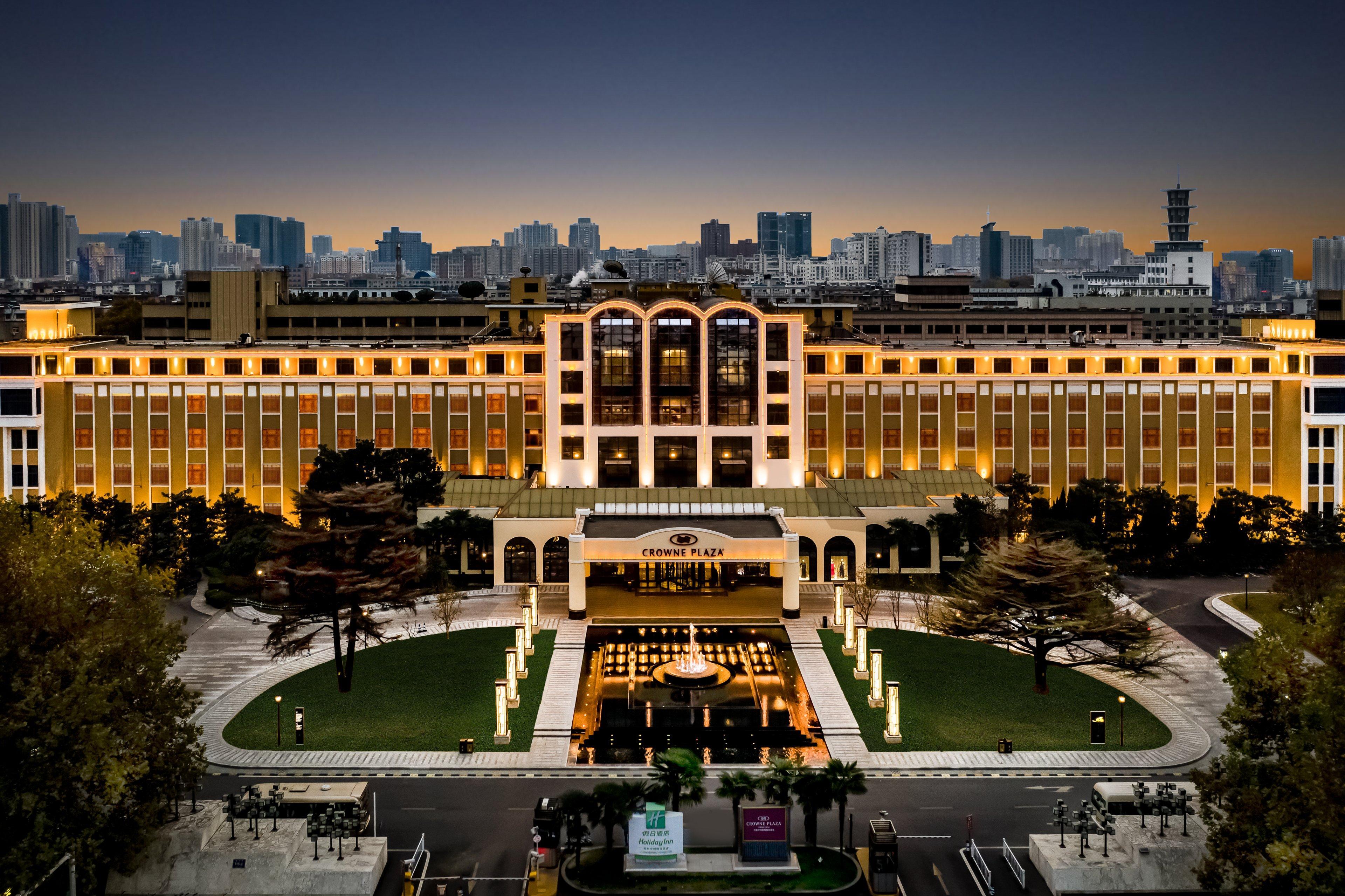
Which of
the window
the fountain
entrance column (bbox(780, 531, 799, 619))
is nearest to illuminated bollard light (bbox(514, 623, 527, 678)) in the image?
the fountain

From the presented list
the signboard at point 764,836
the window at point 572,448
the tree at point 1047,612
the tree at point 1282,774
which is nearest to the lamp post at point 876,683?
the tree at point 1047,612

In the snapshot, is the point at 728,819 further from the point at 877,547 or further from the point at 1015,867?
the point at 877,547

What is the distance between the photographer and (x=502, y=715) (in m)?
55.0

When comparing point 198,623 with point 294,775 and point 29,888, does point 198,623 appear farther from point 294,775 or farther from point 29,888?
point 29,888

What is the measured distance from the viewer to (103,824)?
39719mm

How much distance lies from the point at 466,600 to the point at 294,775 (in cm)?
2994

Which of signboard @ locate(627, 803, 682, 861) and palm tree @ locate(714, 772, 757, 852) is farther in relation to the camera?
palm tree @ locate(714, 772, 757, 852)

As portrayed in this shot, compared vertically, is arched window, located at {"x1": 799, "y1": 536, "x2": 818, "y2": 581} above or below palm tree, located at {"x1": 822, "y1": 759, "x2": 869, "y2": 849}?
above

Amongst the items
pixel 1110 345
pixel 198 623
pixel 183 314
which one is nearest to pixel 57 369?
pixel 198 623

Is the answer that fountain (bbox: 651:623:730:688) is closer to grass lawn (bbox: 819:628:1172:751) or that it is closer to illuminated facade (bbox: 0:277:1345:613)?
grass lawn (bbox: 819:628:1172:751)

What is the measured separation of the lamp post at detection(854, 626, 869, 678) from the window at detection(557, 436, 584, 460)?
35627 millimetres

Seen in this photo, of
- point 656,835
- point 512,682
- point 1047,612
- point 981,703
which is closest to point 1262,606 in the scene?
point 1047,612

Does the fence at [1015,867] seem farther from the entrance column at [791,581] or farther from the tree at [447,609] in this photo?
the tree at [447,609]

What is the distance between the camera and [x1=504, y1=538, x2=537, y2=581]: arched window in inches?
3349
